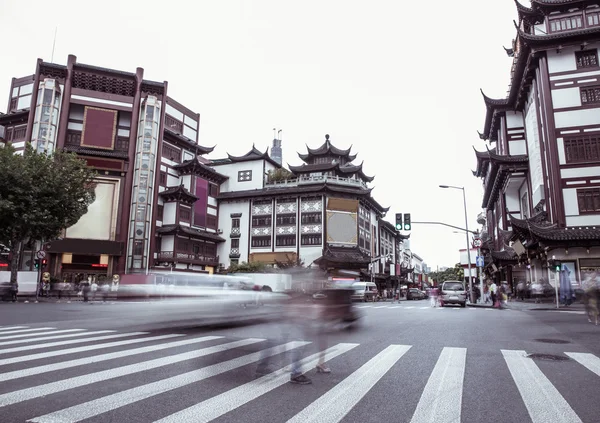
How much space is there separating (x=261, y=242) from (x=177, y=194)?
12100mm

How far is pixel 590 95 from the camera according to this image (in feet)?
91.8

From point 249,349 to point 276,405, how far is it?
3575mm

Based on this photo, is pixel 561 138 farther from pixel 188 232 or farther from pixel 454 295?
pixel 188 232


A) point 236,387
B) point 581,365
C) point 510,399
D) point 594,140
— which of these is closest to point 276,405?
point 236,387

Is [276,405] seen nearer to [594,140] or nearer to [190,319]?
[190,319]

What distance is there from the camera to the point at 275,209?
2052 inches

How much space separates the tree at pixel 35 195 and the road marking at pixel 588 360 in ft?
94.6

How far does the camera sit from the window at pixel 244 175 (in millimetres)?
55188

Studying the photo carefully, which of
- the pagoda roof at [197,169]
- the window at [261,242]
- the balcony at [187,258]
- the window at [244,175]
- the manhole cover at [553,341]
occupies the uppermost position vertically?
the window at [244,175]

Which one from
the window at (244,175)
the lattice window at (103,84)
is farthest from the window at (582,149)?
the lattice window at (103,84)

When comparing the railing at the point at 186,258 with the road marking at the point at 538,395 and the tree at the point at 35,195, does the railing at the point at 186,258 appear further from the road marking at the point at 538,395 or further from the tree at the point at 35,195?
the road marking at the point at 538,395

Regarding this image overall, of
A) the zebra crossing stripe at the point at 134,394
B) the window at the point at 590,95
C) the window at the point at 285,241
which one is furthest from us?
the window at the point at 285,241

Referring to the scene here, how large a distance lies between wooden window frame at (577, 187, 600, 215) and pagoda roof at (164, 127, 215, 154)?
38622 mm

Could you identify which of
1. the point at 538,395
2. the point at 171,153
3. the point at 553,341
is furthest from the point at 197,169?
the point at 538,395
